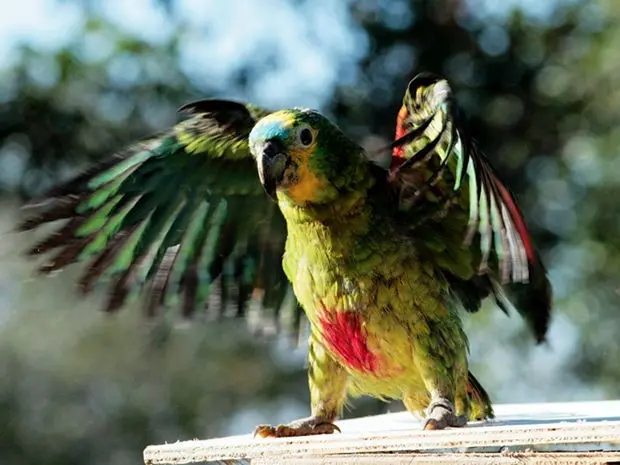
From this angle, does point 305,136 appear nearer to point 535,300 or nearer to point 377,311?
point 377,311

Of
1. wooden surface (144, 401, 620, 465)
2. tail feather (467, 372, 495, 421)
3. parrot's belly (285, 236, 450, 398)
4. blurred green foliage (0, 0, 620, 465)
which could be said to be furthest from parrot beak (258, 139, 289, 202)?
blurred green foliage (0, 0, 620, 465)

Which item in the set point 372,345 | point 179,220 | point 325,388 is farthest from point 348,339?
point 179,220

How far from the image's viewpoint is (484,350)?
706 centimetres

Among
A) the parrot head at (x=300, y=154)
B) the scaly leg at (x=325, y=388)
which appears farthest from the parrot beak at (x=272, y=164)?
the scaly leg at (x=325, y=388)

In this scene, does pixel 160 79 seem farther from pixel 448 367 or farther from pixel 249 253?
pixel 448 367

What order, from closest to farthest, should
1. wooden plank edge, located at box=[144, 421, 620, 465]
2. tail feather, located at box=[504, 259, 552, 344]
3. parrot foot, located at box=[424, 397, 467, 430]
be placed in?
wooden plank edge, located at box=[144, 421, 620, 465] < parrot foot, located at box=[424, 397, 467, 430] < tail feather, located at box=[504, 259, 552, 344]

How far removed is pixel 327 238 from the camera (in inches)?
96.4

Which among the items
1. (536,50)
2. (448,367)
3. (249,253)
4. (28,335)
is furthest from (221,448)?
(28,335)

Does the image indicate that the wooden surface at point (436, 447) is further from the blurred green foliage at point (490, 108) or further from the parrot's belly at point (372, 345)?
the blurred green foliage at point (490, 108)

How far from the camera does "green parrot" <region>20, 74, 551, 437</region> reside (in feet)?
7.64

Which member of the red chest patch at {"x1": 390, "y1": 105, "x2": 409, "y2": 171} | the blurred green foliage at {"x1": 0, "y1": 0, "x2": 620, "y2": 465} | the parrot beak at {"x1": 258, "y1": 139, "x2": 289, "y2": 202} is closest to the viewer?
the parrot beak at {"x1": 258, "y1": 139, "x2": 289, "y2": 202}

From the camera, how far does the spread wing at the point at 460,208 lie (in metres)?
2.13

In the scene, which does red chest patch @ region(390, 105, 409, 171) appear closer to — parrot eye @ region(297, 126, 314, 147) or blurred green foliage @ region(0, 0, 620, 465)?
parrot eye @ region(297, 126, 314, 147)

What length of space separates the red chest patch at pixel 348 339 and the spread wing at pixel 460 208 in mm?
300
